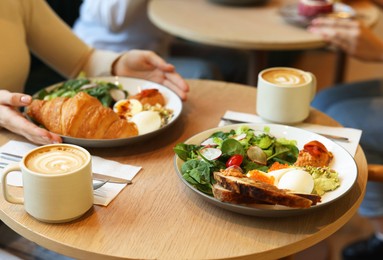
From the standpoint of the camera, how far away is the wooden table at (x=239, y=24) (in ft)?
6.34

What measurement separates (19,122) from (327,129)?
655mm

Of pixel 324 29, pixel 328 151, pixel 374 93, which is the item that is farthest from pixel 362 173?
pixel 374 93

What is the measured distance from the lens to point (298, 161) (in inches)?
42.1

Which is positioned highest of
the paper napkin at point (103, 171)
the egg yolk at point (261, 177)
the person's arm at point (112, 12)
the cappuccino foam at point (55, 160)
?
the cappuccino foam at point (55, 160)

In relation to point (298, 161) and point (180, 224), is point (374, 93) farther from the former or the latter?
point (180, 224)

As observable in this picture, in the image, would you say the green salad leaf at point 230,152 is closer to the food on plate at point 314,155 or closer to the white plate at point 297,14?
the food on plate at point 314,155

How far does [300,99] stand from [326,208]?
0.33 meters

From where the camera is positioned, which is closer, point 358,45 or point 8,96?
point 8,96

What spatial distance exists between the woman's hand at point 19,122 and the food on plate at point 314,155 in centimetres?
47

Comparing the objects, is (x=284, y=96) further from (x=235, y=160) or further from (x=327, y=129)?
(x=235, y=160)

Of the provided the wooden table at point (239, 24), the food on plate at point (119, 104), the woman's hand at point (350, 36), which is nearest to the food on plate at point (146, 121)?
the food on plate at point (119, 104)

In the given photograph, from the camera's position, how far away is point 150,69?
1489 mm

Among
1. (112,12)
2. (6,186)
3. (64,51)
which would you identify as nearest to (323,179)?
(6,186)

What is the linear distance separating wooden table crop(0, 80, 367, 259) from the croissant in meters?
0.12
